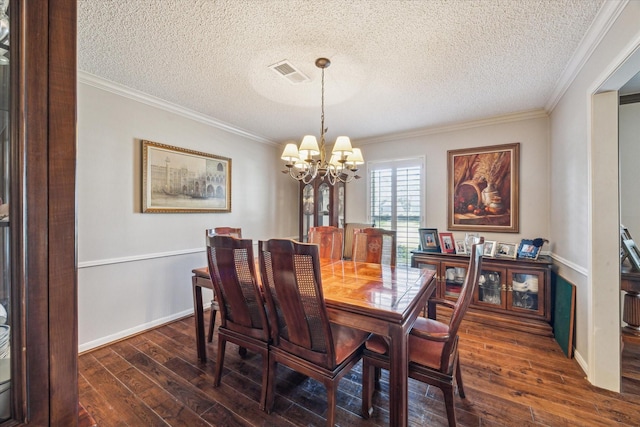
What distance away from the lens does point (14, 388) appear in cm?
58

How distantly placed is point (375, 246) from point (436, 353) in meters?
1.39

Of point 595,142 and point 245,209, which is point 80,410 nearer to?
point 595,142

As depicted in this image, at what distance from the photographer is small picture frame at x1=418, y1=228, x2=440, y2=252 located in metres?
3.65

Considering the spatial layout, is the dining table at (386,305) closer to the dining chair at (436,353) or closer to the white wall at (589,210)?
the dining chair at (436,353)

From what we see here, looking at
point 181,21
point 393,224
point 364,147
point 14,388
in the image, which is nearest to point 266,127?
point 364,147

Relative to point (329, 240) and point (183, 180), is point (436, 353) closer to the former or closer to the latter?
point (329, 240)

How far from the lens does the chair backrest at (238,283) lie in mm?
1750

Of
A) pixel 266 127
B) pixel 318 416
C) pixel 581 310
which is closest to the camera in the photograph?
pixel 318 416

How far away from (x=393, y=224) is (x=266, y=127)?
244 cm

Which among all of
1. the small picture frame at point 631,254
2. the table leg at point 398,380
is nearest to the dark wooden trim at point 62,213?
the table leg at point 398,380

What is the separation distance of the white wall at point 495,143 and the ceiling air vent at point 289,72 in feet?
7.20

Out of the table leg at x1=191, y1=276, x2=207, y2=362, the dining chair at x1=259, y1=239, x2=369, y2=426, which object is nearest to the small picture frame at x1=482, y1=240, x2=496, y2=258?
the dining chair at x1=259, y1=239, x2=369, y2=426

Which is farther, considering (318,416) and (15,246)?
(318,416)

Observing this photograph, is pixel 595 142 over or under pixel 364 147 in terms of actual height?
under
